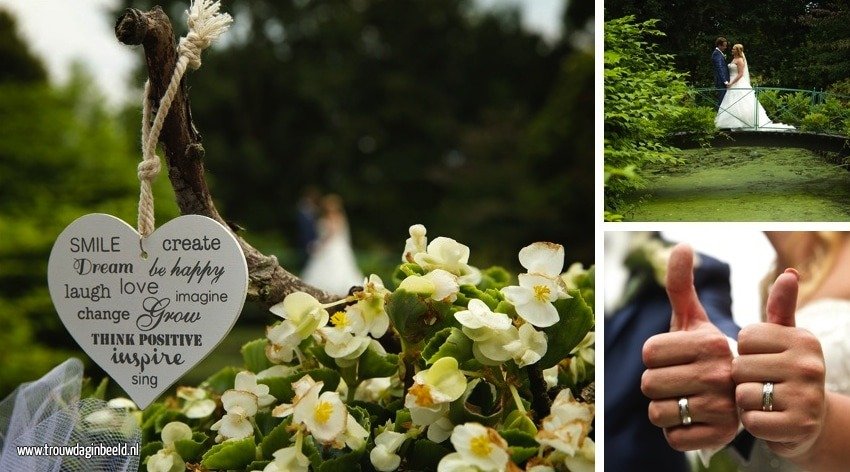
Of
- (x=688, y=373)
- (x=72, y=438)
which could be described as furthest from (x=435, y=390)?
(x=72, y=438)

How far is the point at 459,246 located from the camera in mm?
608

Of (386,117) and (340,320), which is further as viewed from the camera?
(386,117)

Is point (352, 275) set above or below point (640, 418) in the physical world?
below

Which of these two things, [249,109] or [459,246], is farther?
[249,109]

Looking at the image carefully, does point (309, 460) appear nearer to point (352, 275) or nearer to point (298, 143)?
point (352, 275)

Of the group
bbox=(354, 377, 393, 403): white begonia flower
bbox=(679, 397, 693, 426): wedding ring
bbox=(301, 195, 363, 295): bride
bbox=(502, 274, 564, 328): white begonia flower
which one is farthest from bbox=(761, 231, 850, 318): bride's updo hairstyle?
bbox=(301, 195, 363, 295): bride

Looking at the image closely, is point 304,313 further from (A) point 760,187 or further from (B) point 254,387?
(A) point 760,187

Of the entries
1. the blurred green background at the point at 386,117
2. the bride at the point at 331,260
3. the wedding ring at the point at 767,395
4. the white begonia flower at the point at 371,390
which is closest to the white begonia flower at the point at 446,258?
the white begonia flower at the point at 371,390

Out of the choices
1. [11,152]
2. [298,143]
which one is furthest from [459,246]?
[298,143]

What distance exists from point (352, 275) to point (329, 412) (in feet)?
20.4

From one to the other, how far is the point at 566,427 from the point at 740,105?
12.1 inches

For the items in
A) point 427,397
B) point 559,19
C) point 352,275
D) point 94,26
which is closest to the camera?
point 427,397

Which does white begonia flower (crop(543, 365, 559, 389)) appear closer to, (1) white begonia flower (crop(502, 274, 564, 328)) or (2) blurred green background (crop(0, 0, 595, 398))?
(1) white begonia flower (crop(502, 274, 564, 328))

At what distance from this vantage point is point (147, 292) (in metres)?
0.64
